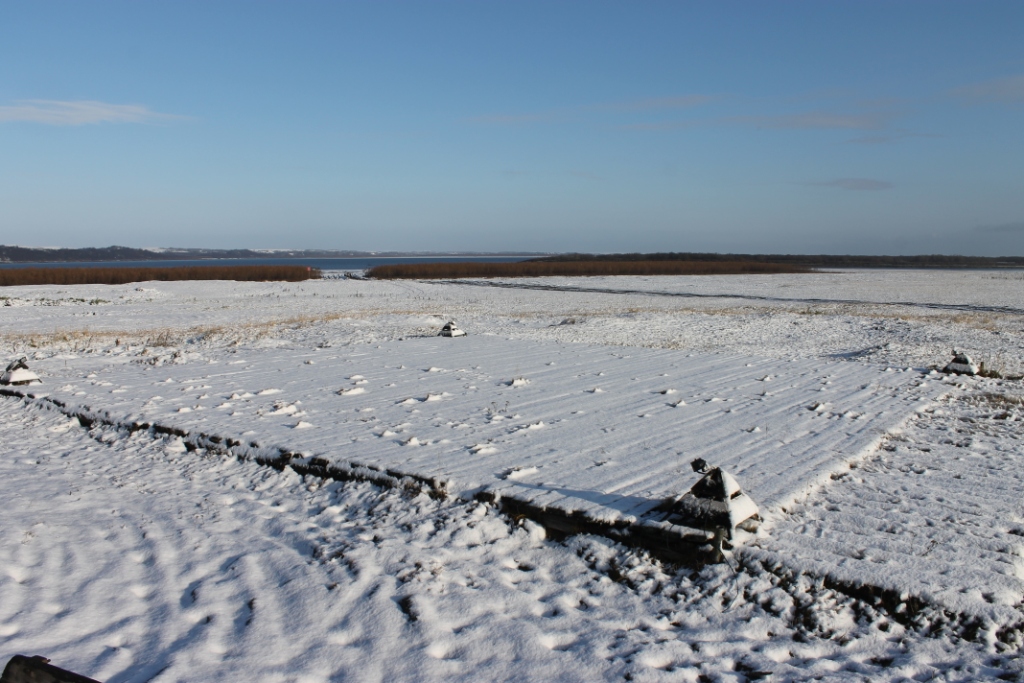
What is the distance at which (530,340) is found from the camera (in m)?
16.0

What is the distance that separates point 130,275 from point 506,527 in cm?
6081

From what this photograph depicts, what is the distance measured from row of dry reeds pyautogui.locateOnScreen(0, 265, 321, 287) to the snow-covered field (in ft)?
153

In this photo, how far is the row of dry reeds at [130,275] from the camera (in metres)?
51.0

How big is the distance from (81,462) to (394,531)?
4.15 meters

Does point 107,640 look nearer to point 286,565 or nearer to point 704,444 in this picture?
point 286,565

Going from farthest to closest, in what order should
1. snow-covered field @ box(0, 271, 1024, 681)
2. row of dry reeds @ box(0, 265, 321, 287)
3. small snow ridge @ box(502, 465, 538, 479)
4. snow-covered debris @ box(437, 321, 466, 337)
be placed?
row of dry reeds @ box(0, 265, 321, 287) < snow-covered debris @ box(437, 321, 466, 337) < small snow ridge @ box(502, 465, 538, 479) < snow-covered field @ box(0, 271, 1024, 681)

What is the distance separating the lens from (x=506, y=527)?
17.4 feet

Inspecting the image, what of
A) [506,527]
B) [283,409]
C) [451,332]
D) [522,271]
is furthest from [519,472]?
[522,271]

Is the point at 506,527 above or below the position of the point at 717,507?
below

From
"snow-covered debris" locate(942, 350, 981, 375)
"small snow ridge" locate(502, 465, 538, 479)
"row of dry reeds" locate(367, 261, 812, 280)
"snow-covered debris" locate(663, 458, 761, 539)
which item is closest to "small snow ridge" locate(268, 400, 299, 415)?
"small snow ridge" locate(502, 465, 538, 479)

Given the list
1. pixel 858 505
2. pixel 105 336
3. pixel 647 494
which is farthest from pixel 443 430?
pixel 105 336

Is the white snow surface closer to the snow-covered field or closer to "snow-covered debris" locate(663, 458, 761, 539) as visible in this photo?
the snow-covered field

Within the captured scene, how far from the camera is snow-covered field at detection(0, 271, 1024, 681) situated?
381cm

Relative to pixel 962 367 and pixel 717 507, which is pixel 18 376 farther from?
pixel 962 367
